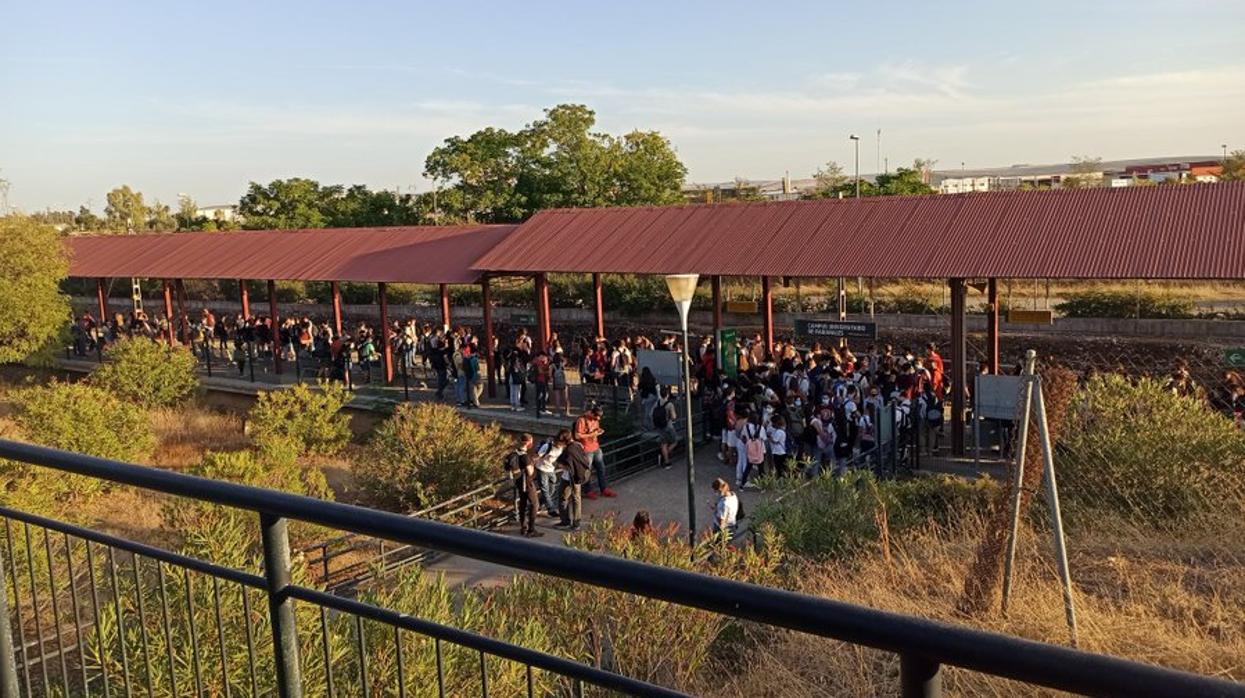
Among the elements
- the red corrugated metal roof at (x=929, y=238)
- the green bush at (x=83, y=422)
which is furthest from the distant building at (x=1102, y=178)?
the green bush at (x=83, y=422)

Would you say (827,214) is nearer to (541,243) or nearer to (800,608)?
(541,243)

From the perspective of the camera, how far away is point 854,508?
10812 millimetres

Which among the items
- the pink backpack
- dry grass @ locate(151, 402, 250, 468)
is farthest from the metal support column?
dry grass @ locate(151, 402, 250, 468)

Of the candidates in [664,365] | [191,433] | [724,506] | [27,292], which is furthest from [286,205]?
[724,506]

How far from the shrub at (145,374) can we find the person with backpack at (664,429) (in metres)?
13.1

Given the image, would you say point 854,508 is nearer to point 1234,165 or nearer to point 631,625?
point 631,625

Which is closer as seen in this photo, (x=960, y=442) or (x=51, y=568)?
(x=51, y=568)

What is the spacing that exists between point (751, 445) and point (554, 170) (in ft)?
104

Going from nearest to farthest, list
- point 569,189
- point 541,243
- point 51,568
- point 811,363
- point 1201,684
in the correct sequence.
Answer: point 1201,684
point 51,568
point 811,363
point 541,243
point 569,189

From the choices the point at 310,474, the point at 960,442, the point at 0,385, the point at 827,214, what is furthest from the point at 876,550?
the point at 0,385

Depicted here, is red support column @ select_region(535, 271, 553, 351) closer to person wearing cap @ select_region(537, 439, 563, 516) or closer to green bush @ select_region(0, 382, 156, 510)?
person wearing cap @ select_region(537, 439, 563, 516)

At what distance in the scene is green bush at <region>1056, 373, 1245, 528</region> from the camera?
399 inches

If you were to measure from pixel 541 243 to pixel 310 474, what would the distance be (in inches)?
334

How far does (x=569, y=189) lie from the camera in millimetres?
45094
